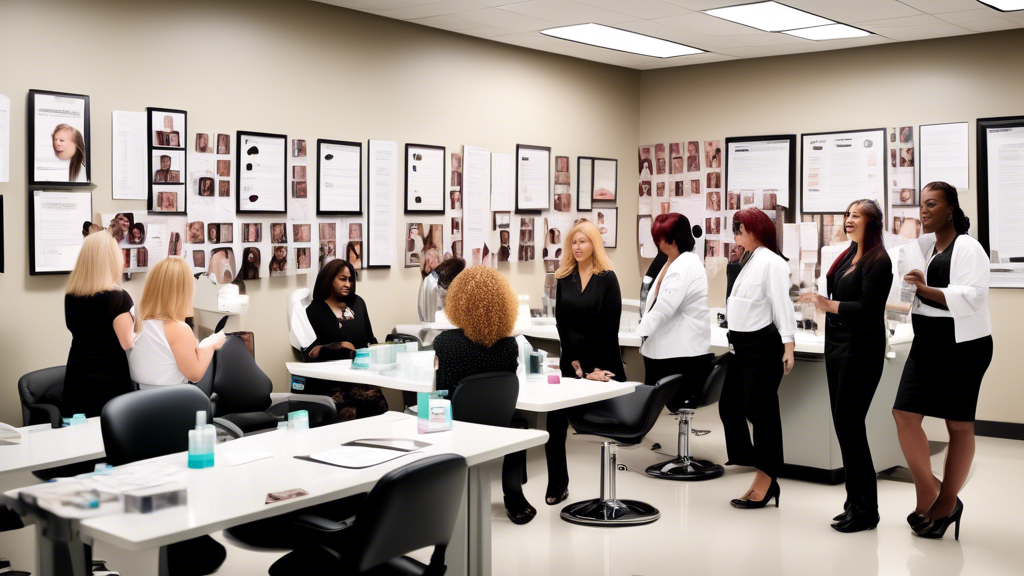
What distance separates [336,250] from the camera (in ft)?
20.6

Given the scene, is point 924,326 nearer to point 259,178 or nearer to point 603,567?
point 603,567

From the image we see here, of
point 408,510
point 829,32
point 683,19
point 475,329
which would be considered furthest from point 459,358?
point 829,32

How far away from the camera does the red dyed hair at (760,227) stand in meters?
4.88

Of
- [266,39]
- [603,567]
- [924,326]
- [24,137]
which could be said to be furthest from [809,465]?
[24,137]

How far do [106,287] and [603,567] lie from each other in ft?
8.37

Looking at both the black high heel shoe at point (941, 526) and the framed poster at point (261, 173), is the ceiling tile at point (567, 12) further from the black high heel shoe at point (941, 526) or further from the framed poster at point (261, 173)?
the black high heel shoe at point (941, 526)

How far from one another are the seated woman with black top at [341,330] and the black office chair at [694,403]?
5.76 ft

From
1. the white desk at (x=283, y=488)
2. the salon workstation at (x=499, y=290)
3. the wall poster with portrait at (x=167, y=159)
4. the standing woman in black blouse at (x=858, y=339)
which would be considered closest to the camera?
the white desk at (x=283, y=488)

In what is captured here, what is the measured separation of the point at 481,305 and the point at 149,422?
1.46 metres

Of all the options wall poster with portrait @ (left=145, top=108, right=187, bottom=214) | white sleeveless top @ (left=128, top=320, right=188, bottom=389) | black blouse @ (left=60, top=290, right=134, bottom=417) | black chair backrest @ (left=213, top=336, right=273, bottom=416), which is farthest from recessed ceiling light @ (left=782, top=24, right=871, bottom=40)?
black blouse @ (left=60, top=290, right=134, bottom=417)

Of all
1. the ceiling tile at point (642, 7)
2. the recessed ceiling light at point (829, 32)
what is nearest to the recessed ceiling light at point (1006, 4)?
the recessed ceiling light at point (829, 32)

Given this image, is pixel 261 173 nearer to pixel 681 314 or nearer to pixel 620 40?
pixel 681 314

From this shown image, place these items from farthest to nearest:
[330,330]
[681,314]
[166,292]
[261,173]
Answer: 1. [261,173]
2. [330,330]
3. [681,314]
4. [166,292]

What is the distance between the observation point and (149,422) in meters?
3.29
